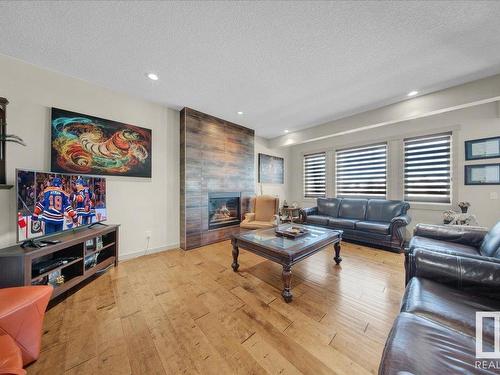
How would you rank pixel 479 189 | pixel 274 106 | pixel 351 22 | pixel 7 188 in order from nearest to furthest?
pixel 351 22 → pixel 7 188 → pixel 479 189 → pixel 274 106

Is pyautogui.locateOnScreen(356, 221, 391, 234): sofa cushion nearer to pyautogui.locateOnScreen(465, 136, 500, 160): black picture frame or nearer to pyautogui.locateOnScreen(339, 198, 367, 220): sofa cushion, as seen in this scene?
pyautogui.locateOnScreen(339, 198, 367, 220): sofa cushion

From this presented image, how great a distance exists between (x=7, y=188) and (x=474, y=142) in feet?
21.4

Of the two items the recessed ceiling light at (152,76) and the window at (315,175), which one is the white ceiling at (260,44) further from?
the window at (315,175)

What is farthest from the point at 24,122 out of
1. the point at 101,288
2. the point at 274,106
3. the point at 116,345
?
the point at 274,106

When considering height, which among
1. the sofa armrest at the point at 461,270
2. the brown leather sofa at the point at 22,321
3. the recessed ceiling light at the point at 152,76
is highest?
the recessed ceiling light at the point at 152,76

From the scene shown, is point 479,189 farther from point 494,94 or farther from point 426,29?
point 426,29

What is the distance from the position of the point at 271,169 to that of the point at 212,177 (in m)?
2.25

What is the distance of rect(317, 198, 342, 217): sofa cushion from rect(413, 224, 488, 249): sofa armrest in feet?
6.52

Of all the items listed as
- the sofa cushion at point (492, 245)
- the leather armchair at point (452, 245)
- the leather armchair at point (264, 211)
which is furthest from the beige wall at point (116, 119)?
the sofa cushion at point (492, 245)

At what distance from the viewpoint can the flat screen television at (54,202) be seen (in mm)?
1738

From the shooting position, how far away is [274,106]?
3346 mm

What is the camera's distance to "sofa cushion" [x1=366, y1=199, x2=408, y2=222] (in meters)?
3.62

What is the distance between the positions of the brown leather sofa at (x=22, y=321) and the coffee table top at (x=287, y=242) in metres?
1.77

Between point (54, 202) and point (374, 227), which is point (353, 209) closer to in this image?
point (374, 227)
